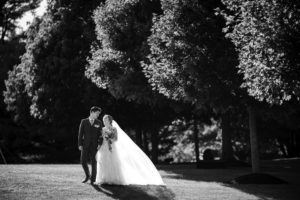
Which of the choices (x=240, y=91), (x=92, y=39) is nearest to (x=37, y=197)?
(x=240, y=91)

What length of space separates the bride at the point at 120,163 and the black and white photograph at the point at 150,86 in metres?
0.03

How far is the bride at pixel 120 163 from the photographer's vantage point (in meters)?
17.1

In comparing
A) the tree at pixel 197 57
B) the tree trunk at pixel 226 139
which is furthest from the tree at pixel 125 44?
the tree trunk at pixel 226 139

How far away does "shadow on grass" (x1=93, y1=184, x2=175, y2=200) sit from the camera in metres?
15.7

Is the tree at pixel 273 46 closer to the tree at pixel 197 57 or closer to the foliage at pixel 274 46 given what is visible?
the foliage at pixel 274 46

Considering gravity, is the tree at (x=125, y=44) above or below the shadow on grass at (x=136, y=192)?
above

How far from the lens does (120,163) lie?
17.2 m

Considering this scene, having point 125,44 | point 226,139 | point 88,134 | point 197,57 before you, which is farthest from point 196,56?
point 226,139

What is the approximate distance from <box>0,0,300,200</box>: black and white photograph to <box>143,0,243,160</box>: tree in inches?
1.6

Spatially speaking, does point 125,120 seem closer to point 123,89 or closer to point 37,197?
point 123,89

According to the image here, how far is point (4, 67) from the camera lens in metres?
48.0

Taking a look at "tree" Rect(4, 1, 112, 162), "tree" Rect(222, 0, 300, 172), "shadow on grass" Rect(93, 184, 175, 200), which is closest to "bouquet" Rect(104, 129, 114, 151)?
"shadow on grass" Rect(93, 184, 175, 200)

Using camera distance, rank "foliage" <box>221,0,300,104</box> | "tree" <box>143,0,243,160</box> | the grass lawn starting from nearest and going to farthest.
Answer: the grass lawn, "foliage" <box>221,0,300,104</box>, "tree" <box>143,0,243,160</box>

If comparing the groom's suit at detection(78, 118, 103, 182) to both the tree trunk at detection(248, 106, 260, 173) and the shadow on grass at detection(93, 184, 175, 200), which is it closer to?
the shadow on grass at detection(93, 184, 175, 200)
